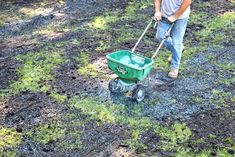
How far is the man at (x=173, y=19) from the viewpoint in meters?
6.42

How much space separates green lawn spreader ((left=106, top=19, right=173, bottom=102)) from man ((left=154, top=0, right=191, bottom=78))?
0.17 metres

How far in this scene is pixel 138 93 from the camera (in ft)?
20.4

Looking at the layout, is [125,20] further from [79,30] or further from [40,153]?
[40,153]

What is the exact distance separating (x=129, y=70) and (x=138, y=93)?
0.53 metres

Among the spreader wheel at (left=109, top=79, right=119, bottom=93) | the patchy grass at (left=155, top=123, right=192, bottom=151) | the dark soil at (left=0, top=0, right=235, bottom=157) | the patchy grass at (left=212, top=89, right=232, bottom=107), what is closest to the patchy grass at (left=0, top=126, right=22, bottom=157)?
the dark soil at (left=0, top=0, right=235, bottom=157)

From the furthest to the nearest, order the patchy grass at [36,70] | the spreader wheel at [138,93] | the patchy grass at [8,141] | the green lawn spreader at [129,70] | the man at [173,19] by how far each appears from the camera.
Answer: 1. the patchy grass at [36,70]
2. the man at [173,19]
3. the spreader wheel at [138,93]
4. the green lawn spreader at [129,70]
5. the patchy grass at [8,141]

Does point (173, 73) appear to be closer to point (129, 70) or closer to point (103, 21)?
point (129, 70)

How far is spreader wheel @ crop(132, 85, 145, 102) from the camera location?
6.19 meters

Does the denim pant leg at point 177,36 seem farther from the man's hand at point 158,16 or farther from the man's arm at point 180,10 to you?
the man's hand at point 158,16

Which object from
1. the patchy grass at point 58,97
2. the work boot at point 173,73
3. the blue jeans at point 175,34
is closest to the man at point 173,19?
the blue jeans at point 175,34

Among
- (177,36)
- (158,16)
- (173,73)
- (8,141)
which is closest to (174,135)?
(173,73)

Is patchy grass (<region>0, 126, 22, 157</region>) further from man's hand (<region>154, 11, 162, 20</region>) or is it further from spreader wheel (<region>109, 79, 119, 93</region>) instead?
man's hand (<region>154, 11, 162, 20</region>)

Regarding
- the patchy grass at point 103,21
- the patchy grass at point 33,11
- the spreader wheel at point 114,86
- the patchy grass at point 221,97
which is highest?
the spreader wheel at point 114,86

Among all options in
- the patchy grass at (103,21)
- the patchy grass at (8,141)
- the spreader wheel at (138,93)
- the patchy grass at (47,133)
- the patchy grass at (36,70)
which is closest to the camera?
the patchy grass at (8,141)
